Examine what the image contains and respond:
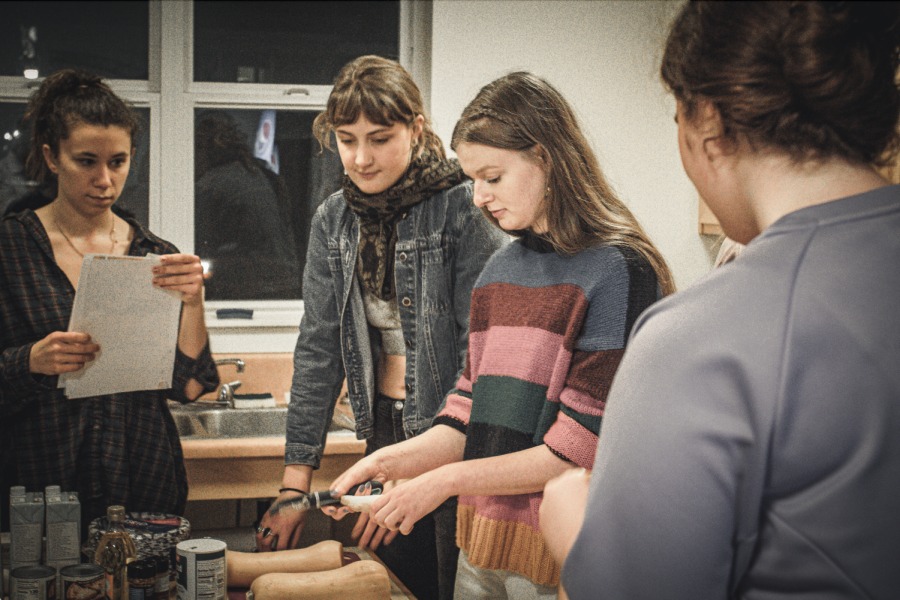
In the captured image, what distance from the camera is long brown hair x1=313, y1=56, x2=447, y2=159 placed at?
1409 mm

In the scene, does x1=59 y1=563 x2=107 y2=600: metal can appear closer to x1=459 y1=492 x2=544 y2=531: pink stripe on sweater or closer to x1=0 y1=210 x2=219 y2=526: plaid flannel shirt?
x1=0 y1=210 x2=219 y2=526: plaid flannel shirt

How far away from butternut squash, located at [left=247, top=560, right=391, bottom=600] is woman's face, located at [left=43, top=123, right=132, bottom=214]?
0.92 meters

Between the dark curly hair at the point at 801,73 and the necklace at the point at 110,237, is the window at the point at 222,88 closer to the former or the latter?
the necklace at the point at 110,237

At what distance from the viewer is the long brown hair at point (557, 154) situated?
111 centimetres

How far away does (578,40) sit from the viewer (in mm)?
2732

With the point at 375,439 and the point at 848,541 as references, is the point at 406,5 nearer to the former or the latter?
the point at 375,439

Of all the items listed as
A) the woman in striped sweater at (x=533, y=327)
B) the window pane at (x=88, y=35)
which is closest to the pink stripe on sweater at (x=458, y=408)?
the woman in striped sweater at (x=533, y=327)

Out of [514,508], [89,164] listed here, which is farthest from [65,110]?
[514,508]

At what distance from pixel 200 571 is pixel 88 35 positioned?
244cm

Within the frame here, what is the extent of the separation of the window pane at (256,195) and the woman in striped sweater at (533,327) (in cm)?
185

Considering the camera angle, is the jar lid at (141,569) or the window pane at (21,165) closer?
the jar lid at (141,569)

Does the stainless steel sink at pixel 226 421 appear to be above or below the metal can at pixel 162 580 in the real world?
below

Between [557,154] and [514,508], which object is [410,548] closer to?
[514,508]

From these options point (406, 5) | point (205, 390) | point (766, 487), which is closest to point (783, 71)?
point (766, 487)
